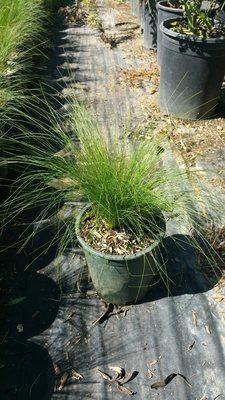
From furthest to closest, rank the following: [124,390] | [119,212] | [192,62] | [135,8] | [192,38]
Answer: [135,8]
[192,62]
[192,38]
[119,212]
[124,390]

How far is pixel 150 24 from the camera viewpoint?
15.6 ft

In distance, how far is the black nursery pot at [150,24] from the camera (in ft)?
15.3

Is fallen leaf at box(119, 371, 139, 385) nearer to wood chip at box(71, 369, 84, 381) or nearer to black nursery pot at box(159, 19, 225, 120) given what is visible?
wood chip at box(71, 369, 84, 381)

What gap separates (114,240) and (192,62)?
204 cm

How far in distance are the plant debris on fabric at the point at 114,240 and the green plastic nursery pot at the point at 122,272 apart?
4 centimetres

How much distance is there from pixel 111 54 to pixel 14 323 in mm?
3770

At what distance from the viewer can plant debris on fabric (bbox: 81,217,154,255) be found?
1818mm

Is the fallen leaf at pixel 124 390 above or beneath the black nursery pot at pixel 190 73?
beneath

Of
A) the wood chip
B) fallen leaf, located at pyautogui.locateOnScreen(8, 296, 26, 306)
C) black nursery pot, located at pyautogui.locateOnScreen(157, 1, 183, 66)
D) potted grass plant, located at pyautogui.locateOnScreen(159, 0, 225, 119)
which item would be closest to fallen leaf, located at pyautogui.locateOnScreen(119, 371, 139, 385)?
the wood chip

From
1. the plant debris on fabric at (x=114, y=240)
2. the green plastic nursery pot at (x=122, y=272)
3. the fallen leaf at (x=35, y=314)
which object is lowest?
the fallen leaf at (x=35, y=314)

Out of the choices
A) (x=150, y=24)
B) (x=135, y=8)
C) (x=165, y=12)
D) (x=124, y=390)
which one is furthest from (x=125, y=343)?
(x=135, y=8)

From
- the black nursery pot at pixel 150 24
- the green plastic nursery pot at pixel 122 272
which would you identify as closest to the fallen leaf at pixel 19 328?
the green plastic nursery pot at pixel 122 272

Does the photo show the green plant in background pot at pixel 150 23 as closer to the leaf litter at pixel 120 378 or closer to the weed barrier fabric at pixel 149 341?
the weed barrier fabric at pixel 149 341

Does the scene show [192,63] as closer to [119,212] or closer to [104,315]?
[119,212]
